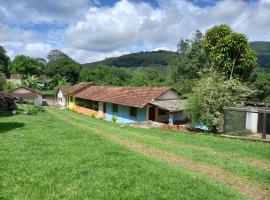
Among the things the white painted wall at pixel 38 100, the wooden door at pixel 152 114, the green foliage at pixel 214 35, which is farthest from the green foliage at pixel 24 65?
the green foliage at pixel 214 35

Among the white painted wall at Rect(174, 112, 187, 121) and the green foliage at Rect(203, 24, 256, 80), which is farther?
the white painted wall at Rect(174, 112, 187, 121)

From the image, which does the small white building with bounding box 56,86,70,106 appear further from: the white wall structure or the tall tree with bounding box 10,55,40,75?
the tall tree with bounding box 10,55,40,75

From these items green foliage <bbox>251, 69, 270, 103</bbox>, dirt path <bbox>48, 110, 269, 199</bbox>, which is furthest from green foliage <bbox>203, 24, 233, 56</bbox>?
green foliage <bbox>251, 69, 270, 103</bbox>

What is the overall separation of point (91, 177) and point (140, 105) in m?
23.3

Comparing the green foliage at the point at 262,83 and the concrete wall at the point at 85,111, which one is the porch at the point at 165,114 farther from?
the green foliage at the point at 262,83

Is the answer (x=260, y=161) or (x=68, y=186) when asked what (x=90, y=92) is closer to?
(x=260, y=161)

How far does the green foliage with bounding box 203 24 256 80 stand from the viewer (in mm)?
29672

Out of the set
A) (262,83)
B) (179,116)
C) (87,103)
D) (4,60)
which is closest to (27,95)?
(87,103)

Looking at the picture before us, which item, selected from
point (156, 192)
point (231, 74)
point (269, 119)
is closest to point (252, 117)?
point (269, 119)

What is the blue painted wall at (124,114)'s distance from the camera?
112 ft

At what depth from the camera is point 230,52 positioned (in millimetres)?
30406

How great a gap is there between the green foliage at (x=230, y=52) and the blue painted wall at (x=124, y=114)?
8782 millimetres

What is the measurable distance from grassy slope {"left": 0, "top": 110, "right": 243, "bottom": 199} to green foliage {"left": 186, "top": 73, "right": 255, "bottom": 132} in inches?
515

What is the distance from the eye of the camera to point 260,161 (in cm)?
1338
